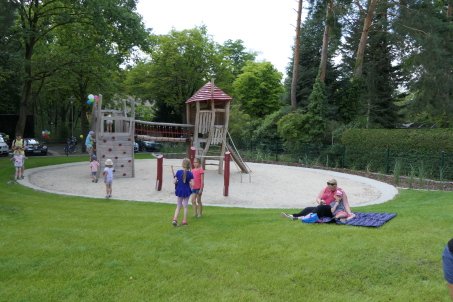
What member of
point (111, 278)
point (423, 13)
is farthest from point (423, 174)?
point (111, 278)

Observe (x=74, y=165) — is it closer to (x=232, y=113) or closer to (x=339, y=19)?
(x=232, y=113)

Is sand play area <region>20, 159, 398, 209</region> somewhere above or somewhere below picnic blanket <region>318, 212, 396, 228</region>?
below

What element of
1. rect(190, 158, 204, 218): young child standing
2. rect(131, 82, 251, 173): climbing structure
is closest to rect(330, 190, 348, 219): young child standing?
rect(190, 158, 204, 218): young child standing

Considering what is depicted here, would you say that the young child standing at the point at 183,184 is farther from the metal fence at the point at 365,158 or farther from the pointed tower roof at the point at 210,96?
the metal fence at the point at 365,158

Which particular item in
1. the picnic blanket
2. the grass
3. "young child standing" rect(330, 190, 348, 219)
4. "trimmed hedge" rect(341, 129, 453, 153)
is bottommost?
the grass

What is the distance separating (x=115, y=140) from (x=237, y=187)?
5914 mm

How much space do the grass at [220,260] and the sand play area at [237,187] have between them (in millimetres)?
4239

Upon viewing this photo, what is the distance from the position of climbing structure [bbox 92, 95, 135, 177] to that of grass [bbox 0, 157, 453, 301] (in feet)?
29.7

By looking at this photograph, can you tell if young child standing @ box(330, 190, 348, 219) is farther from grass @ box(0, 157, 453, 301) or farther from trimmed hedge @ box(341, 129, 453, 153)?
trimmed hedge @ box(341, 129, 453, 153)

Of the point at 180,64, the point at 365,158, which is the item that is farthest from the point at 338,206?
the point at 180,64

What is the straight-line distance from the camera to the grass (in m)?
4.91

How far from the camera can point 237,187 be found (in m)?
16.2

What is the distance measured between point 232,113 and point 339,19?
Result: 11851 millimetres

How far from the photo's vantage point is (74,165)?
23.6m
